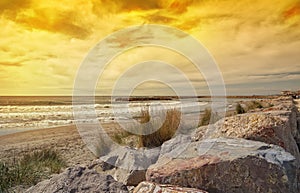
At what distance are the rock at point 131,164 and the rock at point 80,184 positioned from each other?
1.14 m

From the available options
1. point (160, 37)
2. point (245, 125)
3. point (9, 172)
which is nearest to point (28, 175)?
point (9, 172)

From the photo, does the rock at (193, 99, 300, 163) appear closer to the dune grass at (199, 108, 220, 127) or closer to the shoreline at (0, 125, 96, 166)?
the shoreline at (0, 125, 96, 166)

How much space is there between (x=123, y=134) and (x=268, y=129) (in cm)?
563

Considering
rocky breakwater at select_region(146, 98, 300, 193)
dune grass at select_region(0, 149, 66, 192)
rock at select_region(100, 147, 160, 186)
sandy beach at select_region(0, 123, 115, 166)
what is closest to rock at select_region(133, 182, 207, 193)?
rocky breakwater at select_region(146, 98, 300, 193)

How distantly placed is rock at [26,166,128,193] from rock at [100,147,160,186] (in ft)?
3.74

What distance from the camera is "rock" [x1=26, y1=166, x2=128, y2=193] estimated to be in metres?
3.13

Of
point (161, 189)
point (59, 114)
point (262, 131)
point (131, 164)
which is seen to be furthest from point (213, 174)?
point (59, 114)

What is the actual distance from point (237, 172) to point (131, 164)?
188 centimetres

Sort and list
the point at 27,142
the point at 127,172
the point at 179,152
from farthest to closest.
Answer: the point at 27,142 → the point at 127,172 → the point at 179,152

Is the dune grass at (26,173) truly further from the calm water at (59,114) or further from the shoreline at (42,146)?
the calm water at (59,114)

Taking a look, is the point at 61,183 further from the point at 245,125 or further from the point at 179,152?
the point at 245,125

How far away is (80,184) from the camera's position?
10.5ft

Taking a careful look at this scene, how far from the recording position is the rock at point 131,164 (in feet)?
14.6

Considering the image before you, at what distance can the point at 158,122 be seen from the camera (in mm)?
7406
